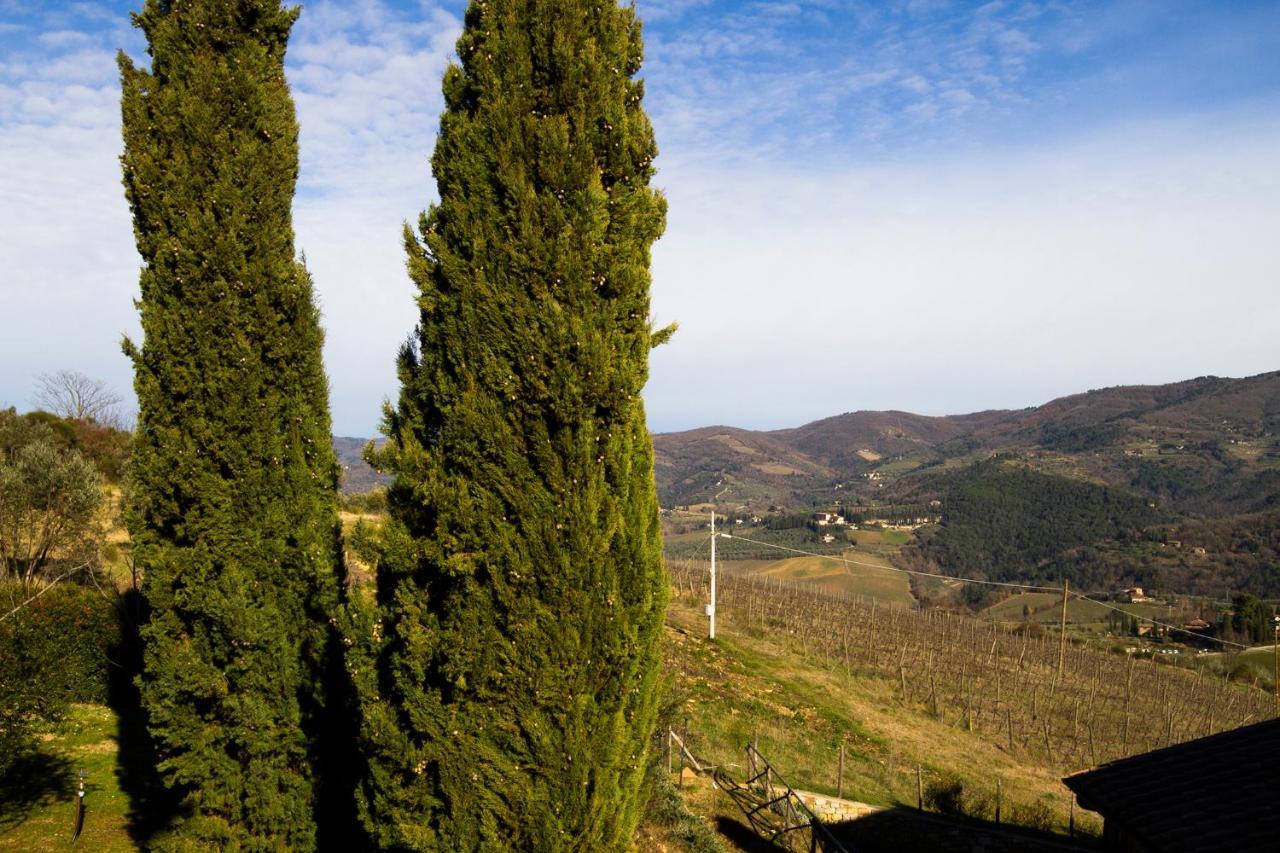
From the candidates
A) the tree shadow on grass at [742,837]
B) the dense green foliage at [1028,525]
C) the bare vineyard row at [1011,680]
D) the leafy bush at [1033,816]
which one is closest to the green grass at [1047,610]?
the dense green foliage at [1028,525]

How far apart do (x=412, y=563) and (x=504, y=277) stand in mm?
2260

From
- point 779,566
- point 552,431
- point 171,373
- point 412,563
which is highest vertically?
point 171,373

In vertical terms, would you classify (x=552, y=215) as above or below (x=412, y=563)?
above

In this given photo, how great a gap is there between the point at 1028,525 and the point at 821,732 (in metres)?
112

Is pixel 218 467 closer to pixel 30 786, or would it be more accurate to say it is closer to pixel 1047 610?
pixel 30 786

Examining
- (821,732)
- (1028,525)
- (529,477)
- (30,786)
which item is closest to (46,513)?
(30,786)

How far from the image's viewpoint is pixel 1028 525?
11944 centimetres

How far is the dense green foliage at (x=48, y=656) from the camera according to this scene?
323 inches

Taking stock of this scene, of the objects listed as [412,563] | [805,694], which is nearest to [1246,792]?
[412,563]

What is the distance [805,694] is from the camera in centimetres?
2641

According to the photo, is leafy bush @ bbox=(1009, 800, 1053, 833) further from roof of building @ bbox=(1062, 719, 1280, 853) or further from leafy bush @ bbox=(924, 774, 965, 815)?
roof of building @ bbox=(1062, 719, 1280, 853)

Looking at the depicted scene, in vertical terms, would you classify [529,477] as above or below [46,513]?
above

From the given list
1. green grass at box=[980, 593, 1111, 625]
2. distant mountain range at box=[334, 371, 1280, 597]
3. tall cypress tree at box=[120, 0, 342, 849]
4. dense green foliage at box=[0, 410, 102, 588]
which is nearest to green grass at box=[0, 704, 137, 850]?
tall cypress tree at box=[120, 0, 342, 849]

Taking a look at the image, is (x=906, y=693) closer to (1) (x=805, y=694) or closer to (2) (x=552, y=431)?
(1) (x=805, y=694)
